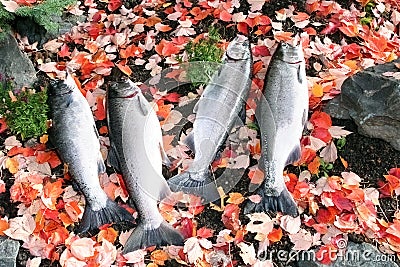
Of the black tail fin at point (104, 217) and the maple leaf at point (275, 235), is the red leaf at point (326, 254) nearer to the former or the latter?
the maple leaf at point (275, 235)

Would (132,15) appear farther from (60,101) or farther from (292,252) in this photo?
(292,252)

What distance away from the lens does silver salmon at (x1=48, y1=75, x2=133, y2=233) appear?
3.34 m

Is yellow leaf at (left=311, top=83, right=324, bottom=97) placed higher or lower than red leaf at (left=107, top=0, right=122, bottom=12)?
lower

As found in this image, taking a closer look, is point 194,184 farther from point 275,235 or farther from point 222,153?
point 275,235

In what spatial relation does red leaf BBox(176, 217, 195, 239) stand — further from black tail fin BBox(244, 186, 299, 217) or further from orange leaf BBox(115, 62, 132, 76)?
orange leaf BBox(115, 62, 132, 76)

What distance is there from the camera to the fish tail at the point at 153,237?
3.21m

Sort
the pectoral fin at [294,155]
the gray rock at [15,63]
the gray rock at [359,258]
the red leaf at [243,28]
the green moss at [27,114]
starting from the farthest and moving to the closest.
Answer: the red leaf at [243,28]
the gray rock at [15,63]
the green moss at [27,114]
the pectoral fin at [294,155]
the gray rock at [359,258]

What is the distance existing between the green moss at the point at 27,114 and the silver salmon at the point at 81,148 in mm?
91

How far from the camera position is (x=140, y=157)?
3.33m

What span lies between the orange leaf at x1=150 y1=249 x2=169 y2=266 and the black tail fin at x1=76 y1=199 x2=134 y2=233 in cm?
24

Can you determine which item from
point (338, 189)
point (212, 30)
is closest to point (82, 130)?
point (212, 30)

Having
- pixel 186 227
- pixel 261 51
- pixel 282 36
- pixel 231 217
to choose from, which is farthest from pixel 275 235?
pixel 282 36

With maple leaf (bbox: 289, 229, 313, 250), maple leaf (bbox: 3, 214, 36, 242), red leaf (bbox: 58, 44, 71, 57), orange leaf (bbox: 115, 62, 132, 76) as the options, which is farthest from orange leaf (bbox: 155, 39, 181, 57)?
maple leaf (bbox: 289, 229, 313, 250)

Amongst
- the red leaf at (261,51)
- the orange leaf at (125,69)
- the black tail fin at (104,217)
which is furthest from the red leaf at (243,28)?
the black tail fin at (104,217)
